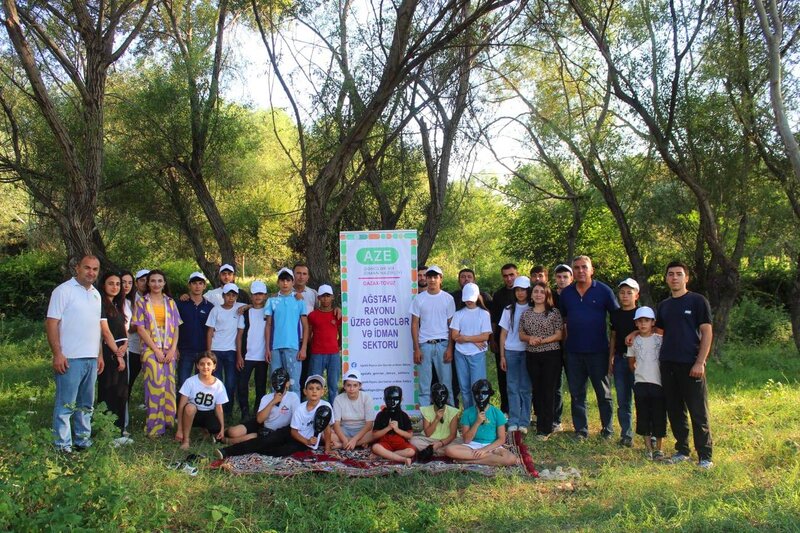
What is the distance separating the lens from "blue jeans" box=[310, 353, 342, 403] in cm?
807

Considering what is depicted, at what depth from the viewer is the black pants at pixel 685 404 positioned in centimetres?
623

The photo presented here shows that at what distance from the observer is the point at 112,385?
712 centimetres

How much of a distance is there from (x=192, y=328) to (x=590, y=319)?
4.54 meters

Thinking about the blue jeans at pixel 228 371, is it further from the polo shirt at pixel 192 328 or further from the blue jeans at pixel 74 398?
the blue jeans at pixel 74 398

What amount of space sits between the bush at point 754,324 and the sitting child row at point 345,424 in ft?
39.6

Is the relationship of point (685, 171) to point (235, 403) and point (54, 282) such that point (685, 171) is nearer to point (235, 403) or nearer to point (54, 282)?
point (235, 403)

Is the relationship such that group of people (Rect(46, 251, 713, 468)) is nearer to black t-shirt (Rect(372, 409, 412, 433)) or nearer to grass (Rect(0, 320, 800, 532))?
black t-shirt (Rect(372, 409, 412, 433))

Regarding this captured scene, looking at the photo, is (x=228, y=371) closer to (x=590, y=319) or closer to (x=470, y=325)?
(x=470, y=325)

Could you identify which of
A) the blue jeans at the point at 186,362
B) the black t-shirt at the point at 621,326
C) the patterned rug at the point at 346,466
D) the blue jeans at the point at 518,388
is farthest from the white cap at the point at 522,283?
the blue jeans at the point at 186,362

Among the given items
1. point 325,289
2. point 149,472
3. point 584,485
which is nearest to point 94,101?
point 325,289

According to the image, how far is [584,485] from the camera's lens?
5766 millimetres

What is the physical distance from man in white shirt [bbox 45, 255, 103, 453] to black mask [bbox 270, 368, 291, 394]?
1726 millimetres

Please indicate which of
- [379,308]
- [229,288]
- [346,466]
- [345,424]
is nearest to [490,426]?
[346,466]

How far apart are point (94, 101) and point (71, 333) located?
17.2 ft
